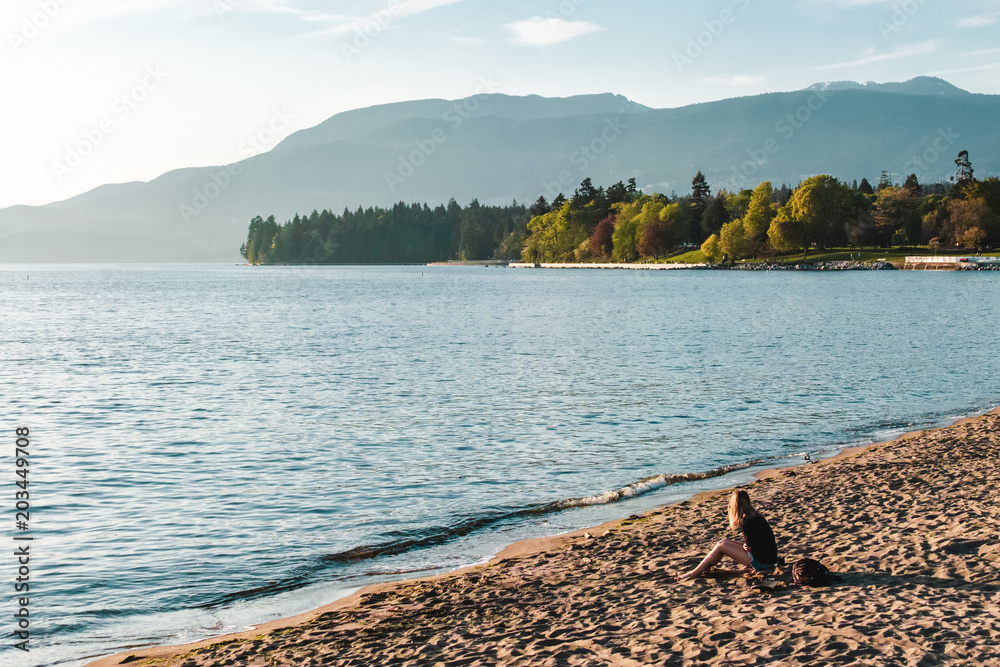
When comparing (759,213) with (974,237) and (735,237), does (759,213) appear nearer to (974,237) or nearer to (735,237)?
(735,237)

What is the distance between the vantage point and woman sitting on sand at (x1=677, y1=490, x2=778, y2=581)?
1273cm

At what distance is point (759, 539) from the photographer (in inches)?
502

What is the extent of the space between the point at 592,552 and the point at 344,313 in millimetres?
79602

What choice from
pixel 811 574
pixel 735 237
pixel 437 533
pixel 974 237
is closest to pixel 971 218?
pixel 974 237

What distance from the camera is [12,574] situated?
14969 mm

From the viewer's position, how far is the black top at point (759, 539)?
12727 mm

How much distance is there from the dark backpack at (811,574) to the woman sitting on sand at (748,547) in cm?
48

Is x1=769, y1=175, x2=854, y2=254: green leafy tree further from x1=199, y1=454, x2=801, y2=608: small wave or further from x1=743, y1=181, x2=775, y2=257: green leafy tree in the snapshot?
x1=199, y1=454, x2=801, y2=608: small wave

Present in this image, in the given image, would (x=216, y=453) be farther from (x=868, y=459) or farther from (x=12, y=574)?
(x=868, y=459)

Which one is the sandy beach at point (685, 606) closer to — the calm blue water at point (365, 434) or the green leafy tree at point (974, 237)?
the calm blue water at point (365, 434)

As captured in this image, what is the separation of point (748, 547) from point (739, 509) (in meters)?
0.56

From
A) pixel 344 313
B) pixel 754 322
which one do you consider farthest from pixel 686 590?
pixel 344 313

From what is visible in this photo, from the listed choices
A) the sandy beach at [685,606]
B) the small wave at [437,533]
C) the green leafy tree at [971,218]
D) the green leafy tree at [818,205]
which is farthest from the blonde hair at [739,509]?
the green leafy tree at [971,218]

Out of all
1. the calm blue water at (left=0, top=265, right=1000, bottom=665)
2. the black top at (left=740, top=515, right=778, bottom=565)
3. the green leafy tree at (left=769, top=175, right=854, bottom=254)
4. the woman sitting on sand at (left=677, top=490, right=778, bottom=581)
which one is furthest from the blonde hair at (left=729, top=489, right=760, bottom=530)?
the green leafy tree at (left=769, top=175, right=854, bottom=254)
